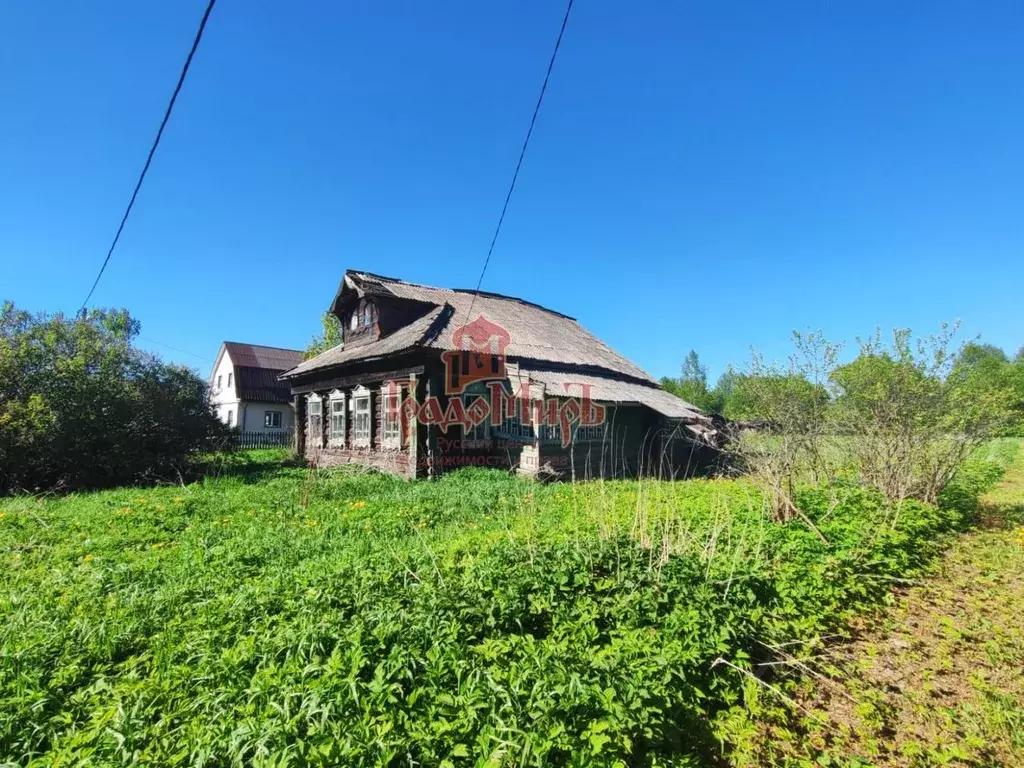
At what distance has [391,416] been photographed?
13.6 m

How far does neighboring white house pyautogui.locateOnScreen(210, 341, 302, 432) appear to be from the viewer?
31.1 meters

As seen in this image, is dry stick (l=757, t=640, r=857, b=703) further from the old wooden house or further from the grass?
the old wooden house

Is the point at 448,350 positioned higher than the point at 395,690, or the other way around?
the point at 448,350

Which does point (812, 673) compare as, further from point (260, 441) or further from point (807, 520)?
point (260, 441)

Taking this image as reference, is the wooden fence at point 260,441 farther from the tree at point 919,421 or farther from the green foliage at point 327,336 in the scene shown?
the tree at point 919,421

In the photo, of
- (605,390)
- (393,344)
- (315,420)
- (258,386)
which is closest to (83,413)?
(315,420)

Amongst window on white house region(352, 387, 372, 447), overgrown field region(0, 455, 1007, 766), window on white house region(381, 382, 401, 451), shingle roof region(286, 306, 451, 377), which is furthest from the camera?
window on white house region(352, 387, 372, 447)

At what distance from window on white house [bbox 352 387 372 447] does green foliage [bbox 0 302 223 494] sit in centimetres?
520

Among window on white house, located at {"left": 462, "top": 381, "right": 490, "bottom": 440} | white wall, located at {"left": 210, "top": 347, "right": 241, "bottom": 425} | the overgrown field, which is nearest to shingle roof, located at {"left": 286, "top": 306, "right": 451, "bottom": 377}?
window on white house, located at {"left": 462, "top": 381, "right": 490, "bottom": 440}

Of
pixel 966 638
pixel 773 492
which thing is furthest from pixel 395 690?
pixel 773 492

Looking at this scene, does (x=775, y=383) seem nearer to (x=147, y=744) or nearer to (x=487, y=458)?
(x=487, y=458)

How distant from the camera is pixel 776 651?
12.4ft

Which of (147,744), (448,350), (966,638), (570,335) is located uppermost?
(570,335)

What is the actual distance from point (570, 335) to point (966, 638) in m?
16.1
